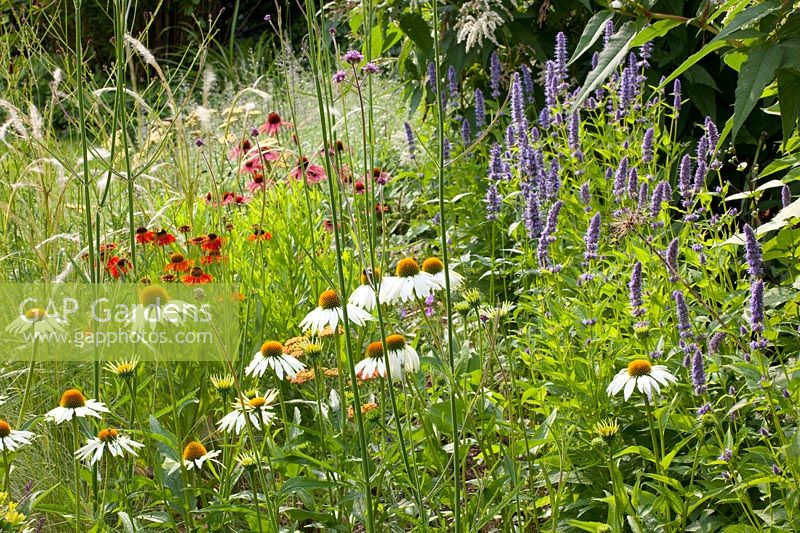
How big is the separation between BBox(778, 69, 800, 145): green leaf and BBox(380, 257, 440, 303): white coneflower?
2.21ft

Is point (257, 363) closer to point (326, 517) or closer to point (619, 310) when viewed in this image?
point (326, 517)

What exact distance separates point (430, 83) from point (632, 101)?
1285 mm

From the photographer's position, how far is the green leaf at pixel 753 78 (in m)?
1.42

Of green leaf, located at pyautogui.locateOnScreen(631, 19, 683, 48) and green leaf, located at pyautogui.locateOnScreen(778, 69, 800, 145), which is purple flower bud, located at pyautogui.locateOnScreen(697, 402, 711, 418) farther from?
green leaf, located at pyautogui.locateOnScreen(631, 19, 683, 48)

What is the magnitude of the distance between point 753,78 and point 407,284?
688 millimetres

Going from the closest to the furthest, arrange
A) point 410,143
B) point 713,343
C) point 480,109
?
point 713,343 → point 480,109 → point 410,143

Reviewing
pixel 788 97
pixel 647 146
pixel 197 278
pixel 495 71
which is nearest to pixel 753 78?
pixel 788 97

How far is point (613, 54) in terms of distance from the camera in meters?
1.54

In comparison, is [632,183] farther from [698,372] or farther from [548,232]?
[698,372]

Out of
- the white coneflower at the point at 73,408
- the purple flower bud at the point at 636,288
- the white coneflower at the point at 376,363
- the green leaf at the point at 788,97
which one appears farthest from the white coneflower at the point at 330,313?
the green leaf at the point at 788,97

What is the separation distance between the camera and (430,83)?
395cm

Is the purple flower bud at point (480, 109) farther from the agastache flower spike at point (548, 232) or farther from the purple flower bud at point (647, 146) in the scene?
the agastache flower spike at point (548, 232)

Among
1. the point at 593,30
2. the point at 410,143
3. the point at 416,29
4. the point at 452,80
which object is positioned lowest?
the point at 410,143

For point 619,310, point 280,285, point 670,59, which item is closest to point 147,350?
point 280,285
